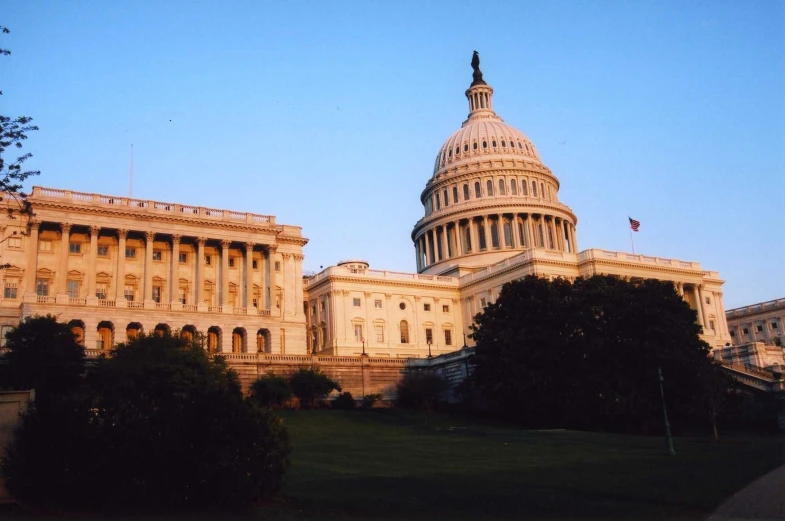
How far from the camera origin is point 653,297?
60875 millimetres

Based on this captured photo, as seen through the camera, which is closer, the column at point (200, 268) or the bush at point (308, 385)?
the bush at point (308, 385)

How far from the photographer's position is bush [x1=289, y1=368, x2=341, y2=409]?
6306 cm

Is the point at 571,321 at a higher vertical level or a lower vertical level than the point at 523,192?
lower

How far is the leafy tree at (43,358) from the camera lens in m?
49.3

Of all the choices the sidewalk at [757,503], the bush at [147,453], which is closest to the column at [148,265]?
the bush at [147,453]

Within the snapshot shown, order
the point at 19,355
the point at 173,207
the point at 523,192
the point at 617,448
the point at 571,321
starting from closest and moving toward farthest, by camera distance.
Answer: the point at 617,448, the point at 19,355, the point at 571,321, the point at 173,207, the point at 523,192

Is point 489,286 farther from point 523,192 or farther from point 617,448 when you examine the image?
point 617,448

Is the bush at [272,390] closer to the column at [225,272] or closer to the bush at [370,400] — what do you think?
the bush at [370,400]

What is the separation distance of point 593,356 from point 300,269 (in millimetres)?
41758

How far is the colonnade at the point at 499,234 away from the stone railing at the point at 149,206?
4903 cm

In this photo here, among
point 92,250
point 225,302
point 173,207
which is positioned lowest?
point 225,302

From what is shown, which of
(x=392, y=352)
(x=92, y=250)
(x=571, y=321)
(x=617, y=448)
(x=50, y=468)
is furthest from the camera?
(x=392, y=352)

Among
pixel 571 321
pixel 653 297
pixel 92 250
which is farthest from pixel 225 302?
pixel 653 297

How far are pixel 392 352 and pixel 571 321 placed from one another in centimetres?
4422
